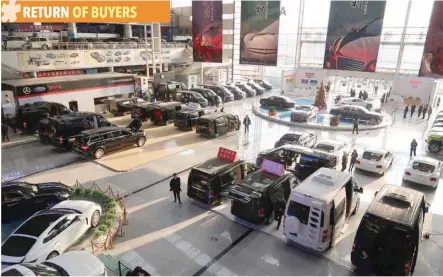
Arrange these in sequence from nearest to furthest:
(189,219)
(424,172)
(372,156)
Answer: (189,219) < (424,172) < (372,156)

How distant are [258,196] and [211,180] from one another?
5.91 ft

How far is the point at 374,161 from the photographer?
1261 centimetres

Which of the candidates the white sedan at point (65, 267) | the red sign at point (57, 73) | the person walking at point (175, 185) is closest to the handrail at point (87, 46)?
the red sign at point (57, 73)

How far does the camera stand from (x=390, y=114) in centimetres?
2398

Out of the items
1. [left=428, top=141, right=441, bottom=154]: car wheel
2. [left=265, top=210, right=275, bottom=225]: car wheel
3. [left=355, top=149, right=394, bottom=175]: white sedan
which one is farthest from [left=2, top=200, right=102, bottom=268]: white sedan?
[left=428, top=141, right=441, bottom=154]: car wheel

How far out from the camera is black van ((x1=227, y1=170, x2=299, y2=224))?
8.80 meters

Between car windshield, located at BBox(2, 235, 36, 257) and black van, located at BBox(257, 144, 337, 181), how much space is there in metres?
7.97

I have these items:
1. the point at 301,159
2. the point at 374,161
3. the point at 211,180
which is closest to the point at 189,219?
the point at 211,180

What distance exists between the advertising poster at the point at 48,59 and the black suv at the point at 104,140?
40.8 ft

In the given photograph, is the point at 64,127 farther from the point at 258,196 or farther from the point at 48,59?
the point at 48,59

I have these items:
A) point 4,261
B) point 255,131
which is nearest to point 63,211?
point 4,261

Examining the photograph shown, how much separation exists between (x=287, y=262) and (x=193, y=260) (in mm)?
2249

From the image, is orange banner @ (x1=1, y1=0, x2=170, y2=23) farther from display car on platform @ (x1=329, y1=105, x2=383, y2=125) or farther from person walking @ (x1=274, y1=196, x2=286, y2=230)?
display car on platform @ (x1=329, y1=105, x2=383, y2=125)

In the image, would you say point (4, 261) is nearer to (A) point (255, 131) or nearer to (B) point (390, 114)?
(A) point (255, 131)
